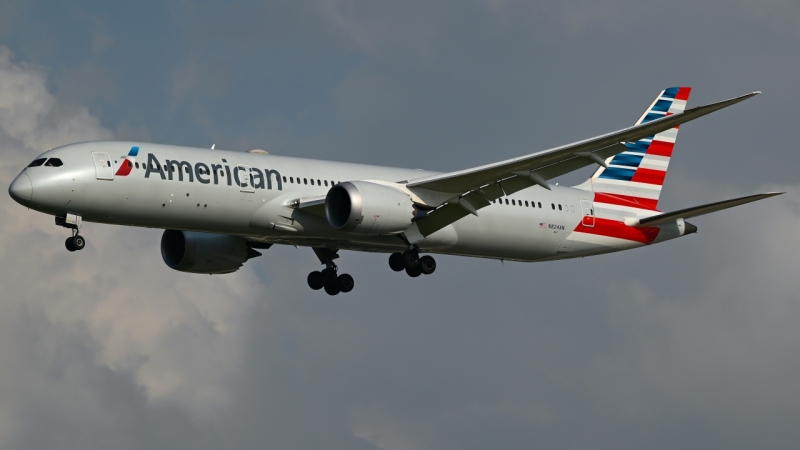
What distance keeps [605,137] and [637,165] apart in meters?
14.5

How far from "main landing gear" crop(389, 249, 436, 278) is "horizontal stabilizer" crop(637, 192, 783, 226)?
9734 millimetres

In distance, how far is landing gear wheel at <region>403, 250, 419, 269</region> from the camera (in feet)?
150

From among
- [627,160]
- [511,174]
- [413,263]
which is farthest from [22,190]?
[627,160]

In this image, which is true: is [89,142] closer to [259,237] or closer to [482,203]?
[259,237]

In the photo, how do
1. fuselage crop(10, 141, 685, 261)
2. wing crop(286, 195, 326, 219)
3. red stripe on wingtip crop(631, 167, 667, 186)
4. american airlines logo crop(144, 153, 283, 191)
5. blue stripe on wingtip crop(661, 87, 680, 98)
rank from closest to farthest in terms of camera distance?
fuselage crop(10, 141, 685, 261) < american airlines logo crop(144, 153, 283, 191) < wing crop(286, 195, 326, 219) < red stripe on wingtip crop(631, 167, 667, 186) < blue stripe on wingtip crop(661, 87, 680, 98)

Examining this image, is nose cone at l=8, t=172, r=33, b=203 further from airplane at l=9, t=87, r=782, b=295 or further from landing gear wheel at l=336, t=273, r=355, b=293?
landing gear wheel at l=336, t=273, r=355, b=293

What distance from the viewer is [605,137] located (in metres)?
39.4

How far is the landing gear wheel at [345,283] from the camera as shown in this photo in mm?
50406

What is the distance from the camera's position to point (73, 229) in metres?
40.5

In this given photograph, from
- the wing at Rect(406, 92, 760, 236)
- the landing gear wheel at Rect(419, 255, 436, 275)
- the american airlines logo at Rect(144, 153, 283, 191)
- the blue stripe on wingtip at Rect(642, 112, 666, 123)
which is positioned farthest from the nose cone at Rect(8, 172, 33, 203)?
the blue stripe on wingtip at Rect(642, 112, 666, 123)

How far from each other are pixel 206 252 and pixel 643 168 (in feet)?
61.9

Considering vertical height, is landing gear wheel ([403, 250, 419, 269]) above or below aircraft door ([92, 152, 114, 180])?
below

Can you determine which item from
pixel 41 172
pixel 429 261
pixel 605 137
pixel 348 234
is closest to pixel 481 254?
pixel 429 261

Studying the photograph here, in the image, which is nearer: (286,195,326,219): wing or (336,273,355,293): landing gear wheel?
(286,195,326,219): wing
